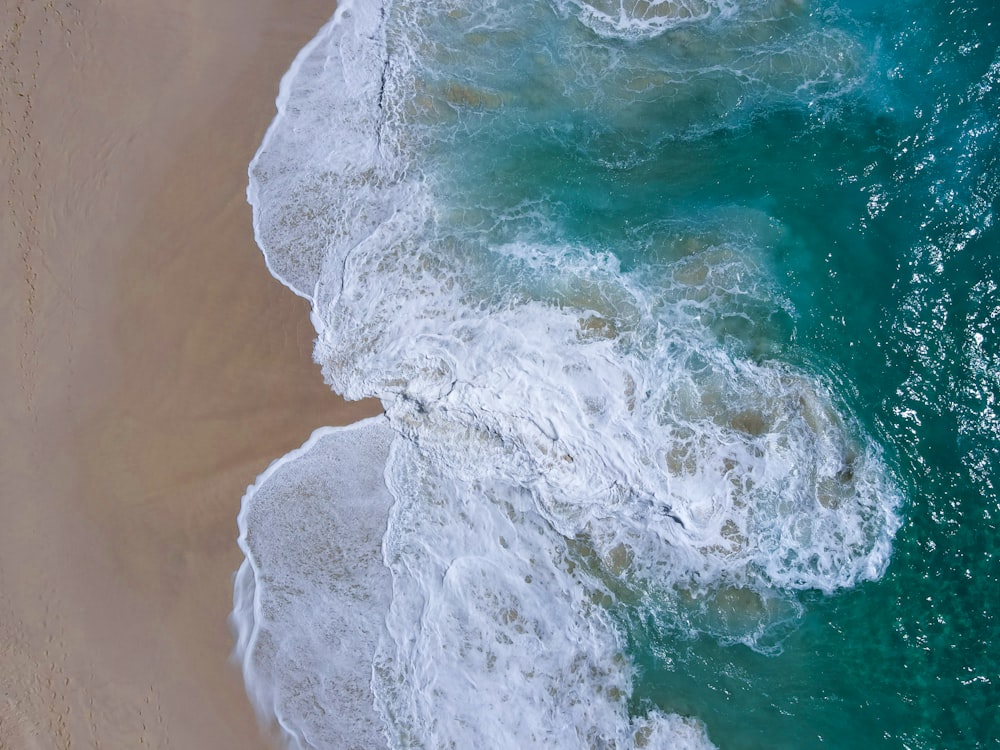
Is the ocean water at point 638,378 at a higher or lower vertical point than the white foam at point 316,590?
higher

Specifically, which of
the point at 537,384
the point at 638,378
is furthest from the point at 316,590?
the point at 638,378

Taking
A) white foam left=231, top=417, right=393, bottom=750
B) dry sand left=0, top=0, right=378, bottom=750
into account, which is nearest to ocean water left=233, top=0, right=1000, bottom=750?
white foam left=231, top=417, right=393, bottom=750

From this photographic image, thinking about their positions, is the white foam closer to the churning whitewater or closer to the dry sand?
the churning whitewater

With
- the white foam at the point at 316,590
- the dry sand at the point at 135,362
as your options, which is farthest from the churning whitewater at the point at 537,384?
the dry sand at the point at 135,362

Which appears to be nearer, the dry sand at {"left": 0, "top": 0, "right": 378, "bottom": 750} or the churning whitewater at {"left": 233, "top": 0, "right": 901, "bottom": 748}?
the churning whitewater at {"left": 233, "top": 0, "right": 901, "bottom": 748}

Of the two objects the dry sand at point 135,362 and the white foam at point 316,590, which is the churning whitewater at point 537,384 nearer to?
the white foam at point 316,590

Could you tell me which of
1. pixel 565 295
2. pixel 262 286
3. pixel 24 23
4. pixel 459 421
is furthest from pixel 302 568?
pixel 24 23
